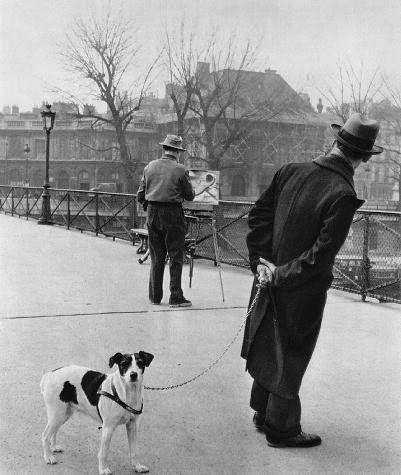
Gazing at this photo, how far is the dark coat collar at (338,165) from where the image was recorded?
336cm

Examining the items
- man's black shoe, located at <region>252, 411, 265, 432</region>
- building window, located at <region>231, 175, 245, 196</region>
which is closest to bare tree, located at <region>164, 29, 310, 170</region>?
building window, located at <region>231, 175, 245, 196</region>

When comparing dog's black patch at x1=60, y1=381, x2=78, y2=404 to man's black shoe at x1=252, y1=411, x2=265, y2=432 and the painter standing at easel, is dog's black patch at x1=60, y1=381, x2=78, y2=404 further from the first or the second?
the painter standing at easel

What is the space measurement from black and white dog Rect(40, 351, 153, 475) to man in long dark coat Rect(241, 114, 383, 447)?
735 millimetres

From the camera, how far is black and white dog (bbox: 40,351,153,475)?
3127 mm

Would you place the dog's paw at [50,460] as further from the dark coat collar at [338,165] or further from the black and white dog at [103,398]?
the dark coat collar at [338,165]

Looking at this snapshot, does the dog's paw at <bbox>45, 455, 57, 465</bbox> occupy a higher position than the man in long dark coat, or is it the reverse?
the man in long dark coat

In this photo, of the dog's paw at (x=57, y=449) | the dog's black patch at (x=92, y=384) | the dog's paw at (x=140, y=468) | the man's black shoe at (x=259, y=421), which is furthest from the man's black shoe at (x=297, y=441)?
the dog's paw at (x=57, y=449)

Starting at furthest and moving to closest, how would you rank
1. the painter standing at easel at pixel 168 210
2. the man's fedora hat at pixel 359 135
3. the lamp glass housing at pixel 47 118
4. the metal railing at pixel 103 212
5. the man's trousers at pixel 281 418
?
the lamp glass housing at pixel 47 118, the metal railing at pixel 103 212, the painter standing at easel at pixel 168 210, the man's trousers at pixel 281 418, the man's fedora hat at pixel 359 135

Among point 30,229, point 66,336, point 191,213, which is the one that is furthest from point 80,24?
point 66,336

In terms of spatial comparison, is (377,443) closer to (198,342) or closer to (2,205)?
(198,342)

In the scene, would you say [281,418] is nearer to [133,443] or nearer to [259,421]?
[259,421]

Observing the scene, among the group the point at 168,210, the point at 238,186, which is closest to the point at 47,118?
the point at 168,210

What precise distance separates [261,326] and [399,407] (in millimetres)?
1272

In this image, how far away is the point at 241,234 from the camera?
1380 centimetres
